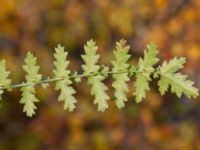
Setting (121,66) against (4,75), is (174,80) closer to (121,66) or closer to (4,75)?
(121,66)

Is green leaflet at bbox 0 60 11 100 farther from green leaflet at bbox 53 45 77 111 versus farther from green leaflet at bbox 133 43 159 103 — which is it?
green leaflet at bbox 133 43 159 103

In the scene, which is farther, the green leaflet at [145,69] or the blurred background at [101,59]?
the blurred background at [101,59]

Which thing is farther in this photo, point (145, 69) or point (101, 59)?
point (101, 59)

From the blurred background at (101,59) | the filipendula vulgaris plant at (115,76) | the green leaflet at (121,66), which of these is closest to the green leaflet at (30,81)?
the filipendula vulgaris plant at (115,76)

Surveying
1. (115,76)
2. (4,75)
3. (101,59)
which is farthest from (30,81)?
(101,59)

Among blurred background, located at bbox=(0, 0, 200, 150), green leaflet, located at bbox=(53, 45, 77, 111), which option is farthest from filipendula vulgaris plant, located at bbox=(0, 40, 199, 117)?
blurred background, located at bbox=(0, 0, 200, 150)

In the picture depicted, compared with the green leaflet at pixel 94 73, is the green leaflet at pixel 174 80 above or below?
below

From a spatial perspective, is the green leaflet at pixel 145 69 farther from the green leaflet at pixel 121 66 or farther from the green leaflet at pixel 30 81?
the green leaflet at pixel 30 81
